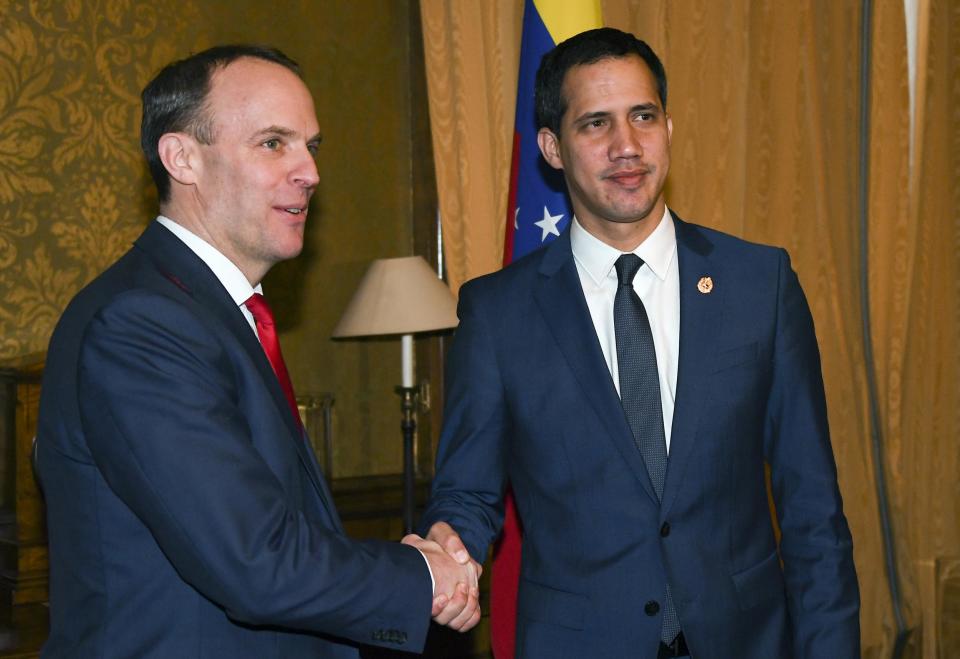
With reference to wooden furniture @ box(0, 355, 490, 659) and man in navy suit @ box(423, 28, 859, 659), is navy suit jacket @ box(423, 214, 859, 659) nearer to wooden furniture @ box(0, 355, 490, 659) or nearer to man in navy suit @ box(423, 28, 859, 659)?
man in navy suit @ box(423, 28, 859, 659)

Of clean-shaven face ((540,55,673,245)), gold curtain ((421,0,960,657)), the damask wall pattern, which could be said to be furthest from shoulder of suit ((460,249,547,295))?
the damask wall pattern

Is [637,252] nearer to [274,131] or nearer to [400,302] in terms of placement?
[274,131]

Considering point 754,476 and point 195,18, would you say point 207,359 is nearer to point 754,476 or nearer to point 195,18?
point 754,476

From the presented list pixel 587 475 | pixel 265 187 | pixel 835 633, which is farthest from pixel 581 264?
pixel 835 633

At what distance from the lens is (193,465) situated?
71.4 inches

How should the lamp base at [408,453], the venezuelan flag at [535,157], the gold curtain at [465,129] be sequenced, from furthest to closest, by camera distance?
1. the lamp base at [408,453]
2. the gold curtain at [465,129]
3. the venezuelan flag at [535,157]

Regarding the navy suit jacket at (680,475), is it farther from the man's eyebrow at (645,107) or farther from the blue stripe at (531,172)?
the blue stripe at (531,172)

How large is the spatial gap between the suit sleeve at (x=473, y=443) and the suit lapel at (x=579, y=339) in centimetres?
15

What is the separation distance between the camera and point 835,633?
2209mm

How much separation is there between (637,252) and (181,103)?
985 mm

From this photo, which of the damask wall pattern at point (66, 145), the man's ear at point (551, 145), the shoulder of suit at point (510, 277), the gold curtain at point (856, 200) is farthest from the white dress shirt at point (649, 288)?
the damask wall pattern at point (66, 145)

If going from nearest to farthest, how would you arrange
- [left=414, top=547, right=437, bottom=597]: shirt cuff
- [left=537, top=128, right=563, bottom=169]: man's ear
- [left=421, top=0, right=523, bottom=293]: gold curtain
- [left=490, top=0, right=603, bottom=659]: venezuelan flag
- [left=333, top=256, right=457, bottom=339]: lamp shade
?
[left=414, top=547, right=437, bottom=597]: shirt cuff, [left=537, top=128, right=563, bottom=169]: man's ear, [left=490, top=0, right=603, bottom=659]: venezuelan flag, [left=421, top=0, right=523, bottom=293]: gold curtain, [left=333, top=256, right=457, bottom=339]: lamp shade

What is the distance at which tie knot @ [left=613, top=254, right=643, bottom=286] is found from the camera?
7.87ft

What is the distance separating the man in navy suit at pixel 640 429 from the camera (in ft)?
7.32
